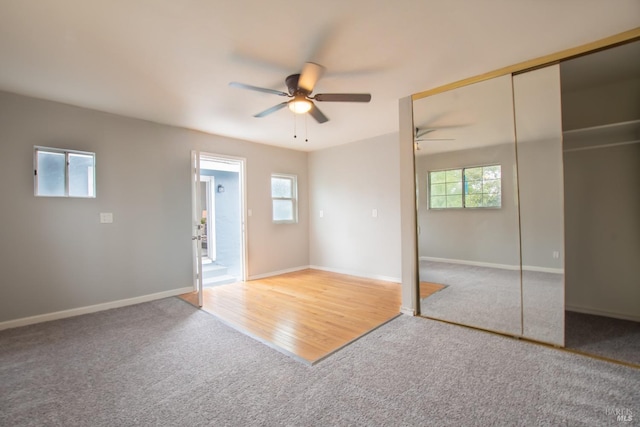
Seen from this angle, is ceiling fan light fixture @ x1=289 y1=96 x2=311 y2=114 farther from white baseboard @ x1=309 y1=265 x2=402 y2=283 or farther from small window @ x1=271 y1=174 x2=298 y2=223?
white baseboard @ x1=309 y1=265 x2=402 y2=283

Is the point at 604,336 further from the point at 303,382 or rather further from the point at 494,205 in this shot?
the point at 303,382

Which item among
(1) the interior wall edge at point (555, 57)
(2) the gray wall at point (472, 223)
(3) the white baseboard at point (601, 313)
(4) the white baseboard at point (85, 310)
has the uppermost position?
(1) the interior wall edge at point (555, 57)

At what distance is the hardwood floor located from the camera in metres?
2.63

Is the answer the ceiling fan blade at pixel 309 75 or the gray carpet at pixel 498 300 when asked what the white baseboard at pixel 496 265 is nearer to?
the gray carpet at pixel 498 300

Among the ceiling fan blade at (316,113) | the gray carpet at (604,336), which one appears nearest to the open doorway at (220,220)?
the ceiling fan blade at (316,113)

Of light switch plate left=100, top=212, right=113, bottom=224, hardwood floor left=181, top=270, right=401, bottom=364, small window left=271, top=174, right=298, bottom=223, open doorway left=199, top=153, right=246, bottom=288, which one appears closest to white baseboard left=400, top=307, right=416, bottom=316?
hardwood floor left=181, top=270, right=401, bottom=364

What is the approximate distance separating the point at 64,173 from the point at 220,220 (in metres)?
3.81

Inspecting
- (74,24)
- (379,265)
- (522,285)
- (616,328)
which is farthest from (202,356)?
(616,328)

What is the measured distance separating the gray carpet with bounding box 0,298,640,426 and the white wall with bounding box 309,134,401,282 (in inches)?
86.7

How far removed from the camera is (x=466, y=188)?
3.09 metres

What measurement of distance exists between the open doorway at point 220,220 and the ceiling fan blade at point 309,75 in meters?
3.63

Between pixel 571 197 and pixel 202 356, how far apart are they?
423 centimetres

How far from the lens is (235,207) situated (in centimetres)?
638

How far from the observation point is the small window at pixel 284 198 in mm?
5523
